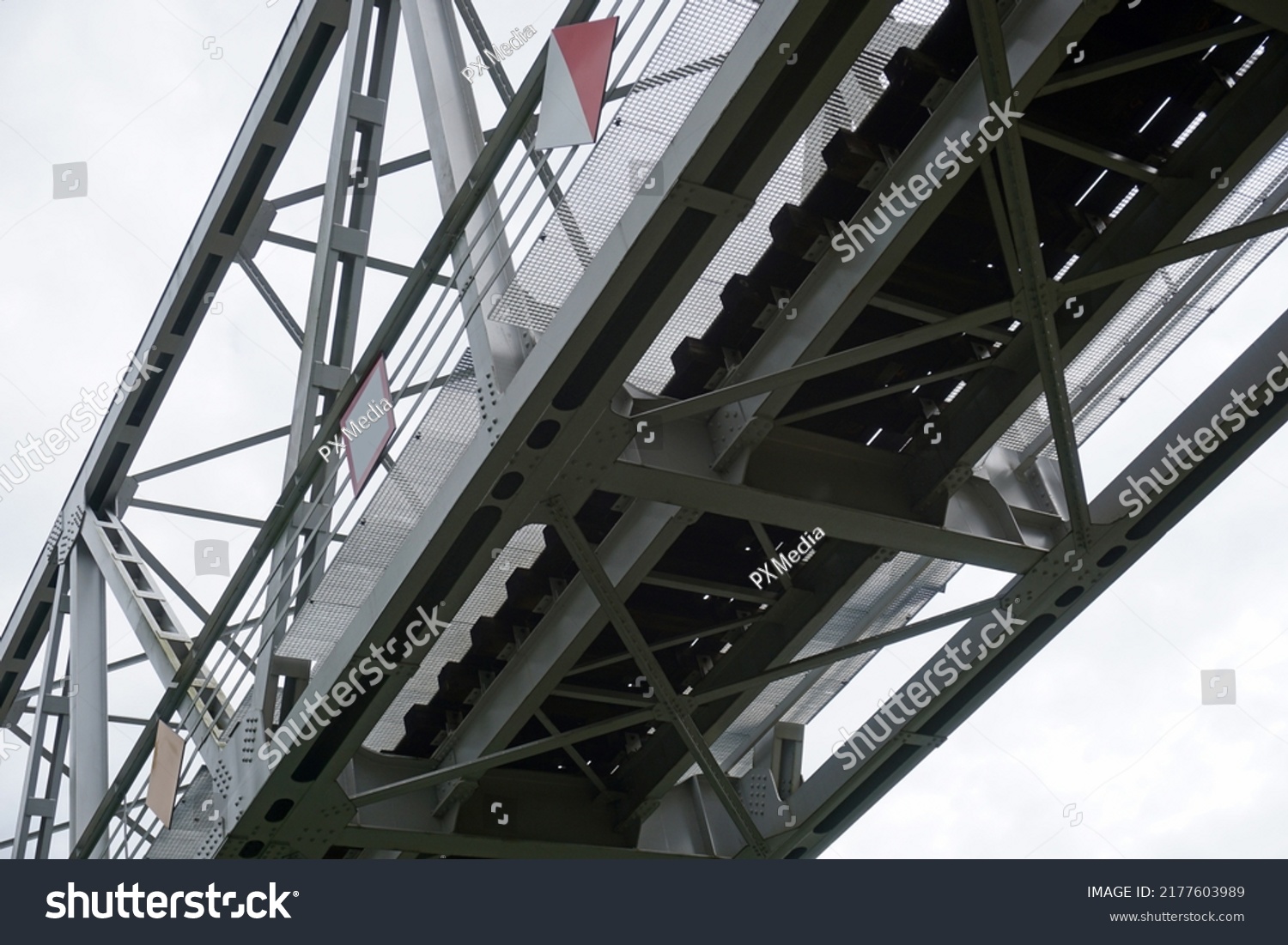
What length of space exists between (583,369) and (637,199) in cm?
119

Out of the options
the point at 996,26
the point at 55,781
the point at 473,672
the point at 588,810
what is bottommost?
the point at 588,810

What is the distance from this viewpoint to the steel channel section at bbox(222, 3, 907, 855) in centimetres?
777

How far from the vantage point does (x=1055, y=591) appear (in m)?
11.2

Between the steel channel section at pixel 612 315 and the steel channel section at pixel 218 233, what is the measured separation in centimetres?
643

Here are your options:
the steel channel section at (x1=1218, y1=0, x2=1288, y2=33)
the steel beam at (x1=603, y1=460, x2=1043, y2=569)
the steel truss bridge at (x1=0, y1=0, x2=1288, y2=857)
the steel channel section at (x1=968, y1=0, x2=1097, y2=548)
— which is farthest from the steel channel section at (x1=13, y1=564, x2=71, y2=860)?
the steel channel section at (x1=1218, y1=0, x2=1288, y2=33)

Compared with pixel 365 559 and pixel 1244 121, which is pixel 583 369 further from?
pixel 1244 121

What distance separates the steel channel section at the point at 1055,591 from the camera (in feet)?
34.5

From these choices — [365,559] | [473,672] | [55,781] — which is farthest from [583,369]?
[55,781]

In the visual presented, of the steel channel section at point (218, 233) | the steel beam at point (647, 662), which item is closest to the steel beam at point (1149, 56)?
the steel beam at point (647, 662)

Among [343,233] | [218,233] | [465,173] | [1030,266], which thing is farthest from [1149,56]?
[218,233]

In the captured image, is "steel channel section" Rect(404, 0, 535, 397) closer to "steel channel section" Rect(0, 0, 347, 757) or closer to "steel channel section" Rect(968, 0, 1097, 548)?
"steel channel section" Rect(968, 0, 1097, 548)

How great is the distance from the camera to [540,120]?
7797 millimetres

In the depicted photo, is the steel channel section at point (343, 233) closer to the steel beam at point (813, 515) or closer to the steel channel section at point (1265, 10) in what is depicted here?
the steel beam at point (813, 515)

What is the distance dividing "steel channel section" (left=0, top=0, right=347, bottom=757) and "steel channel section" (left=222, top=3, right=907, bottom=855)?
643 centimetres
